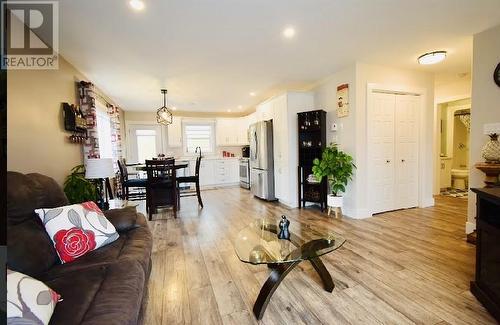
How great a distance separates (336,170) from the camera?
3568mm

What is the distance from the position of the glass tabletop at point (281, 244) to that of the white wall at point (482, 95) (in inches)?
86.9

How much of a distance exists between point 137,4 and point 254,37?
3.86ft

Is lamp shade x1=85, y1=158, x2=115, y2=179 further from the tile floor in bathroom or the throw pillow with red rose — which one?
the tile floor in bathroom

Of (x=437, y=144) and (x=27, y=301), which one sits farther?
(x=437, y=144)

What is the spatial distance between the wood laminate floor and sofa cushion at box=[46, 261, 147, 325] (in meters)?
0.47

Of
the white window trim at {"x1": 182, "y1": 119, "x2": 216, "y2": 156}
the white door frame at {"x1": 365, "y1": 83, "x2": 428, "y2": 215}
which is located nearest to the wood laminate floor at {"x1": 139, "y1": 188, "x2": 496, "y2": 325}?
the white door frame at {"x1": 365, "y1": 83, "x2": 428, "y2": 215}

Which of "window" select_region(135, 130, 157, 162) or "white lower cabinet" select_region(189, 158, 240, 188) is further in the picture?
"white lower cabinet" select_region(189, 158, 240, 188)

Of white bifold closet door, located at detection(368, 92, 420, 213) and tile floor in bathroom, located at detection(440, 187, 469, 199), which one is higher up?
white bifold closet door, located at detection(368, 92, 420, 213)

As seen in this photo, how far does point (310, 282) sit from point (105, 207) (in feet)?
8.38

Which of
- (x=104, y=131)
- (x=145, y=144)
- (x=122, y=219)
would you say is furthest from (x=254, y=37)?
(x=145, y=144)

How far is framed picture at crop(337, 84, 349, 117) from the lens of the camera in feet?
11.9

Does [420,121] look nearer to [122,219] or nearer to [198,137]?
[122,219]

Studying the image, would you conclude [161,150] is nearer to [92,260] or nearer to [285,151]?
[285,151]

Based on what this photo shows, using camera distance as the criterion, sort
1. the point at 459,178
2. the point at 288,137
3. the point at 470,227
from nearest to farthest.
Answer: the point at 470,227
the point at 288,137
the point at 459,178
